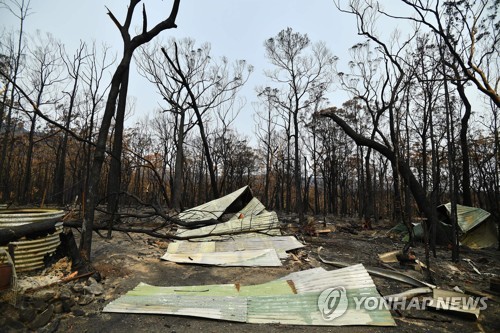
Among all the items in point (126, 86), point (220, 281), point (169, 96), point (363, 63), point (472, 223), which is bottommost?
point (220, 281)

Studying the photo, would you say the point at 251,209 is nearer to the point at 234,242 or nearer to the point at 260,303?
the point at 234,242

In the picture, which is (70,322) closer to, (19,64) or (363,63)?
(363,63)

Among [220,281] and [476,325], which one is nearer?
[476,325]

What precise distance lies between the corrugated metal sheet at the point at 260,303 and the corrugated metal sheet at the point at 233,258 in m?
1.56

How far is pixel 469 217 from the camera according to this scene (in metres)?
9.66

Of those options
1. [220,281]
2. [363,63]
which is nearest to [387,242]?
[220,281]

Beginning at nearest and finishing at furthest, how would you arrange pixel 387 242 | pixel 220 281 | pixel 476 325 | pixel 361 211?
pixel 476 325
pixel 220 281
pixel 387 242
pixel 361 211

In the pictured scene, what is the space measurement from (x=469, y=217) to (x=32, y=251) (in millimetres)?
12863

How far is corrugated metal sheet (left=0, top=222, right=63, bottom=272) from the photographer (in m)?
3.82

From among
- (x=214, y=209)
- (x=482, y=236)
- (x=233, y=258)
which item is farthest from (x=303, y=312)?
(x=482, y=236)

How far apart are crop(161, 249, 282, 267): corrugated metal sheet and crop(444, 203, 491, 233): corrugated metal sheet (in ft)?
25.4

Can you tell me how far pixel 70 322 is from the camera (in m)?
3.13

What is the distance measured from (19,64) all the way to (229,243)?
21789 mm
